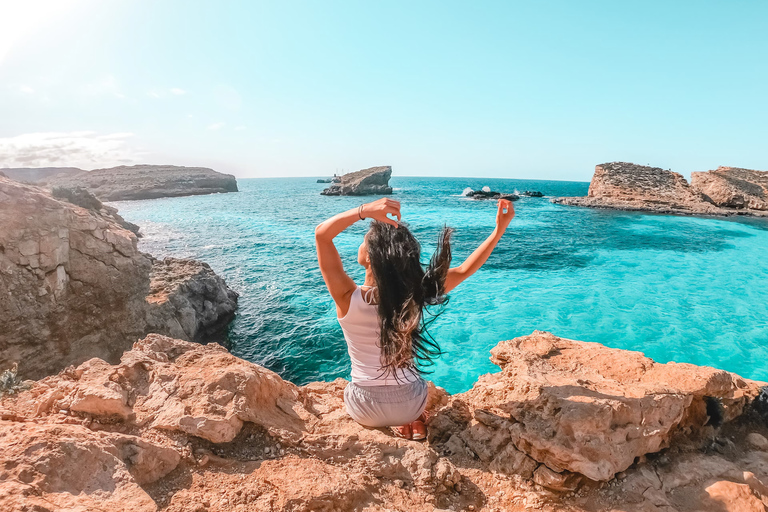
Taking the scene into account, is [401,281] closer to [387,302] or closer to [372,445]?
[387,302]

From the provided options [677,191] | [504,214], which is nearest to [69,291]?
[504,214]

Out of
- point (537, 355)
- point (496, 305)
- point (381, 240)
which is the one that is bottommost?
point (496, 305)

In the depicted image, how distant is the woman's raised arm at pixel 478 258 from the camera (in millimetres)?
2955

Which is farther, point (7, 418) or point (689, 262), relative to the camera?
point (689, 262)

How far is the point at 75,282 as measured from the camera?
28.1 ft

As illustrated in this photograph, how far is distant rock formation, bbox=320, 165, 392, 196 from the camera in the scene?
6500 cm

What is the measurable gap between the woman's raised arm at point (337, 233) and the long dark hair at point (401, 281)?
0.15m

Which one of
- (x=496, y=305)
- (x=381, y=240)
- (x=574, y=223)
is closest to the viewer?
(x=381, y=240)

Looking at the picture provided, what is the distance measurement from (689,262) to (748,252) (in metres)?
6.01

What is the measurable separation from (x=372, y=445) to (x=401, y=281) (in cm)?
142

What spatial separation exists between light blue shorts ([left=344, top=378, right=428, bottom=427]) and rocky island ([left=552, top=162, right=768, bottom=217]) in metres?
46.8

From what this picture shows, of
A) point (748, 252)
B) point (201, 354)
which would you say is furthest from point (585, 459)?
point (748, 252)

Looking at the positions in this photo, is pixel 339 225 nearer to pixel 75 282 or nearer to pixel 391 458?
pixel 391 458

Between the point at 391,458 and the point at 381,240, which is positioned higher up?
the point at 381,240
